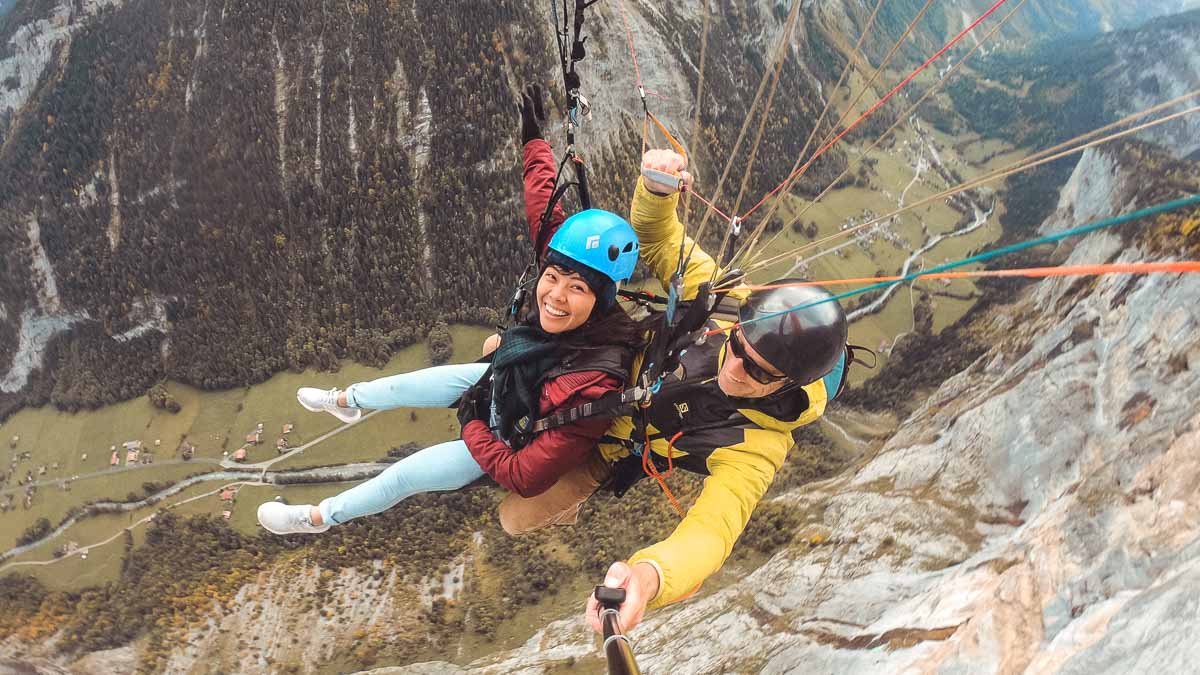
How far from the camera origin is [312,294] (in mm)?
30734

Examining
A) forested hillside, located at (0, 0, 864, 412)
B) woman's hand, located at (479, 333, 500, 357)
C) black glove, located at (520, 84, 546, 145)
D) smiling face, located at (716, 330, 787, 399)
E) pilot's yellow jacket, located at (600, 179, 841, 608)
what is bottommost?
forested hillside, located at (0, 0, 864, 412)

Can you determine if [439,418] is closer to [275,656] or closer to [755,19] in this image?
[275,656]

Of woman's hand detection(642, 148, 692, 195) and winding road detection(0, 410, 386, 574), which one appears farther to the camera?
winding road detection(0, 410, 386, 574)

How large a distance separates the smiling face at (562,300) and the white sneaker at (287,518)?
3661 millimetres

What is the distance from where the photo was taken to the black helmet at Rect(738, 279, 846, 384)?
3537mm

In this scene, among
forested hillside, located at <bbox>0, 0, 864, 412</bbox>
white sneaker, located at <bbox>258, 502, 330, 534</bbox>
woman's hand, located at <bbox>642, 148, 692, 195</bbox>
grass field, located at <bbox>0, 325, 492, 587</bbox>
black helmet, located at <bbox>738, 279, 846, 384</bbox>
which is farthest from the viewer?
forested hillside, located at <bbox>0, 0, 864, 412</bbox>

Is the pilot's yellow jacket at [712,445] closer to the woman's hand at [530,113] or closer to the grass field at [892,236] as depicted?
the woman's hand at [530,113]

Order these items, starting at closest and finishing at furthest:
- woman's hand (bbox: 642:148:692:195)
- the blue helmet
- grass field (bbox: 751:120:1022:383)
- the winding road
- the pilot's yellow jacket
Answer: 1. the pilot's yellow jacket
2. the blue helmet
3. woman's hand (bbox: 642:148:692:195)
4. the winding road
5. grass field (bbox: 751:120:1022:383)

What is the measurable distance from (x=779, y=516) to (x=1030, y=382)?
869 cm

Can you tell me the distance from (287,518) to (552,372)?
3833 mm

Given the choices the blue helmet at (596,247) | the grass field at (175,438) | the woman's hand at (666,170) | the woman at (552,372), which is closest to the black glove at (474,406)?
the woman at (552,372)

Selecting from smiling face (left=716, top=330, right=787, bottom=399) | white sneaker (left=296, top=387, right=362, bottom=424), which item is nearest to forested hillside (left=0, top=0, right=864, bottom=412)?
white sneaker (left=296, top=387, right=362, bottom=424)

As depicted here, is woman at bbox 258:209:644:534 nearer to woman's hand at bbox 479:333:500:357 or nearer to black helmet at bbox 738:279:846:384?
woman's hand at bbox 479:333:500:357

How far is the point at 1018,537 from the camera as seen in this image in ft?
29.5
